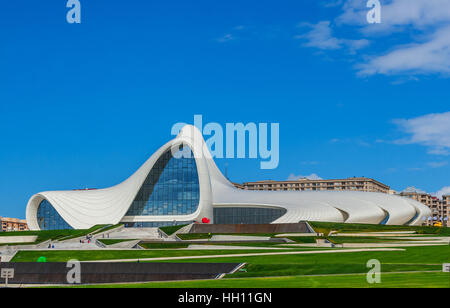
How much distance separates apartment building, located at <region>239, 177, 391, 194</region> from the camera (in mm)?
147625

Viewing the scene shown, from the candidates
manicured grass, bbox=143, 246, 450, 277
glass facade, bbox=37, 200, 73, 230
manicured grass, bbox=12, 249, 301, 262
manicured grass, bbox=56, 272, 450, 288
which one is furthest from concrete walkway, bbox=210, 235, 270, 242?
manicured grass, bbox=56, 272, 450, 288

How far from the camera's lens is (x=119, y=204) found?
219 feet

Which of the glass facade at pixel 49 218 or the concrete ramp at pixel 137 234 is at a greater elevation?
the glass facade at pixel 49 218

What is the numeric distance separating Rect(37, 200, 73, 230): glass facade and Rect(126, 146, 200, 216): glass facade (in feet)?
25.4

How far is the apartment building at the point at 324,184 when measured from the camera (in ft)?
484

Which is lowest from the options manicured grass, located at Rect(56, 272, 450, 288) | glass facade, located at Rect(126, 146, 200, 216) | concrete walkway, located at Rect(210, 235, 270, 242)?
manicured grass, located at Rect(56, 272, 450, 288)

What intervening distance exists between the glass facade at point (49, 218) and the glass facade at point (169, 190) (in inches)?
305

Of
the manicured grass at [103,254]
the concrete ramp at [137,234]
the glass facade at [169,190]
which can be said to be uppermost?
the glass facade at [169,190]

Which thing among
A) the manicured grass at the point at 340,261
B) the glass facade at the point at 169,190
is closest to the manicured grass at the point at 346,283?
the manicured grass at the point at 340,261

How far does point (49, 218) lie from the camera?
67.2 metres

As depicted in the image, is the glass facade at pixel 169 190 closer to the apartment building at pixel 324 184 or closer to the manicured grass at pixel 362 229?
the manicured grass at pixel 362 229

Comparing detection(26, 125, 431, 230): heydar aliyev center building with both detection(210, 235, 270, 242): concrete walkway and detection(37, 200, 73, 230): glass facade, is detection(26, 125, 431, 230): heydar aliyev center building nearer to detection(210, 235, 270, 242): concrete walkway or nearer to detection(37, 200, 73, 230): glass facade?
detection(37, 200, 73, 230): glass facade
